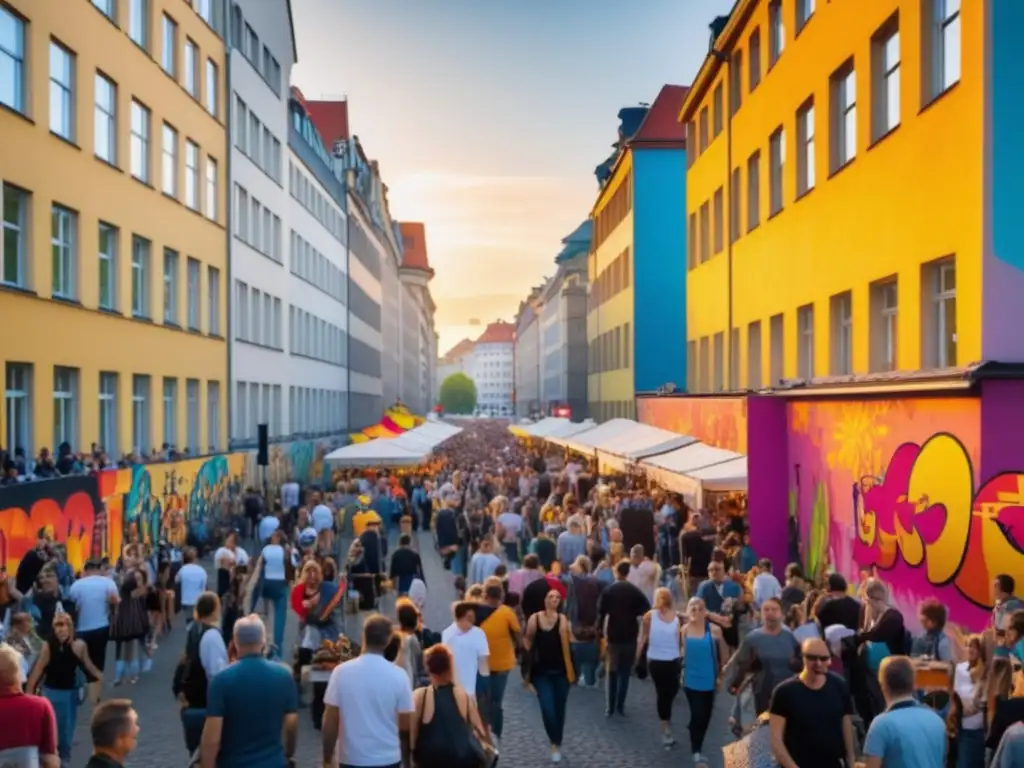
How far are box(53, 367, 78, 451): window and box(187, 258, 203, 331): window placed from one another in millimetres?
9442

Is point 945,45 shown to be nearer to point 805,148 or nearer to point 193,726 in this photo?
point 805,148

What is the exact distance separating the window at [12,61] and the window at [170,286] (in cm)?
1035

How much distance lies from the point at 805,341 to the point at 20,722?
18074 millimetres

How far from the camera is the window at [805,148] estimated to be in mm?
22828

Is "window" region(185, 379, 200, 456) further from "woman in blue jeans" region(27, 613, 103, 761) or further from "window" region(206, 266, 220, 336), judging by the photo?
"woman in blue jeans" region(27, 613, 103, 761)

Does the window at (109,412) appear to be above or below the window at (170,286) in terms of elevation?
below

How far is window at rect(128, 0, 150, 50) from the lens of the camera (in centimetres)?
2914

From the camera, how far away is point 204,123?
119ft

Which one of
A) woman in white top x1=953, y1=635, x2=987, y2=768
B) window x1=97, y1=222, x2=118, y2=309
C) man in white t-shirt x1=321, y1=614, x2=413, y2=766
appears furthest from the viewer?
window x1=97, y1=222, x2=118, y2=309

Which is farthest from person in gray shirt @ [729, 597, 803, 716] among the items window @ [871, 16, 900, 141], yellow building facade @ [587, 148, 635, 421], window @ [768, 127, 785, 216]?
yellow building facade @ [587, 148, 635, 421]

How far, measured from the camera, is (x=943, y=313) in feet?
52.6

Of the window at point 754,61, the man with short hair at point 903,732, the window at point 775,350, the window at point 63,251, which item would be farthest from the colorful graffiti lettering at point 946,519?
the window at point 63,251

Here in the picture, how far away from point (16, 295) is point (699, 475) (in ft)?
38.3

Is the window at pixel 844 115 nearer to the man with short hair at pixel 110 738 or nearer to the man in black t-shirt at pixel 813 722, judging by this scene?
the man in black t-shirt at pixel 813 722
